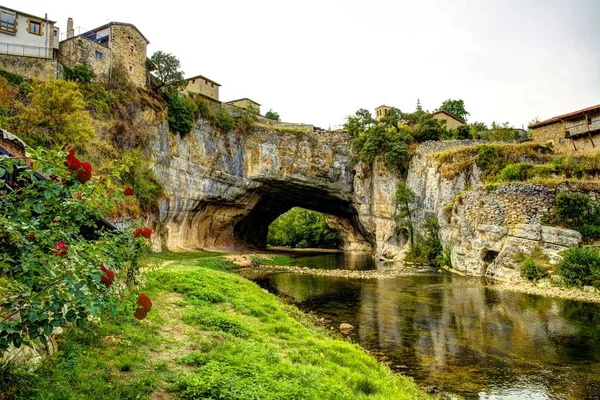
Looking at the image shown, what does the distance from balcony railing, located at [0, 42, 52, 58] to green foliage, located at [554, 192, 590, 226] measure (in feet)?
130

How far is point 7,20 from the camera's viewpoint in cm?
2914

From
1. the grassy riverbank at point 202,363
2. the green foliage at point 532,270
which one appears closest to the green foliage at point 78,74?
→ the grassy riverbank at point 202,363

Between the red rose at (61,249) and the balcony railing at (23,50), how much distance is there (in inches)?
1252

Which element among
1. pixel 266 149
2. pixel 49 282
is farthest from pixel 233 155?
Result: pixel 49 282

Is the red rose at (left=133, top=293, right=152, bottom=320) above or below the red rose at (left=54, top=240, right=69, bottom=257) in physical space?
below

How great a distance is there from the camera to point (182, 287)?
48.9 feet

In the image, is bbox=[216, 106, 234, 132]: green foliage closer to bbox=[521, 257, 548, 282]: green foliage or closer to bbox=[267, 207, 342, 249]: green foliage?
bbox=[267, 207, 342, 249]: green foliage

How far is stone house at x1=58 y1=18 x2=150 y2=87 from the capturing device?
33344 mm

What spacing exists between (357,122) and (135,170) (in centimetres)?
3081

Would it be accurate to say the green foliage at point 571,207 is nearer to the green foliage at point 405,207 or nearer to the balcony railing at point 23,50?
the green foliage at point 405,207

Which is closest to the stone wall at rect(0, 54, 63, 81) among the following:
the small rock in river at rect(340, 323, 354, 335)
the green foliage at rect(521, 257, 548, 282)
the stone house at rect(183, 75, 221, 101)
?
the stone house at rect(183, 75, 221, 101)

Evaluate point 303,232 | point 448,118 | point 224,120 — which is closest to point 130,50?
point 224,120

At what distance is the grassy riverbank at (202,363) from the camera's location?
19.1 feet

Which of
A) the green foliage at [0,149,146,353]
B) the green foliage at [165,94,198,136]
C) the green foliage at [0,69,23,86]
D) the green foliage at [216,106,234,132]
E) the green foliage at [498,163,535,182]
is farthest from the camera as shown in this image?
the green foliage at [216,106,234,132]
